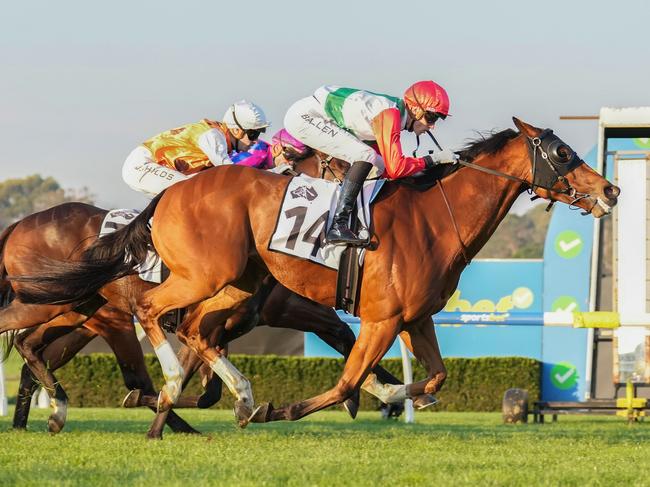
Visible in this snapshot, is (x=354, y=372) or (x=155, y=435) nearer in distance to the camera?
(x=354, y=372)

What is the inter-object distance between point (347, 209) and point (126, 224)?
5.73 ft

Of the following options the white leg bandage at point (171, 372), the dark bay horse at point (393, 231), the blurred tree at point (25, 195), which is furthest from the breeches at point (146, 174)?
the blurred tree at point (25, 195)

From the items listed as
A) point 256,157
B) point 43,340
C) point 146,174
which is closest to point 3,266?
point 43,340

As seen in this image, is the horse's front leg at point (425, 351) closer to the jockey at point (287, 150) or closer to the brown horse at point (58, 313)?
the jockey at point (287, 150)

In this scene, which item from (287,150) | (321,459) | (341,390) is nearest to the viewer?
(321,459)

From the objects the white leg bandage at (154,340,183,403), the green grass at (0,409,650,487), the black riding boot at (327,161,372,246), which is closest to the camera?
the green grass at (0,409,650,487)

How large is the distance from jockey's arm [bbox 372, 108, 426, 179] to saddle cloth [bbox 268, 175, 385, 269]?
22 cm

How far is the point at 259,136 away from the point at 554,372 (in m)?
8.29

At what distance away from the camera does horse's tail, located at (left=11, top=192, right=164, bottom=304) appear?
678 cm

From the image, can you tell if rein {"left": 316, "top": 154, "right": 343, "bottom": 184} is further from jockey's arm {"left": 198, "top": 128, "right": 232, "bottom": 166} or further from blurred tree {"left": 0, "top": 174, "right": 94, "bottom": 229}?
blurred tree {"left": 0, "top": 174, "right": 94, "bottom": 229}

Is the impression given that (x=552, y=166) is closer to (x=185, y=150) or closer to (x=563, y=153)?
(x=563, y=153)

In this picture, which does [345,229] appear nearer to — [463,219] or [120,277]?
[463,219]

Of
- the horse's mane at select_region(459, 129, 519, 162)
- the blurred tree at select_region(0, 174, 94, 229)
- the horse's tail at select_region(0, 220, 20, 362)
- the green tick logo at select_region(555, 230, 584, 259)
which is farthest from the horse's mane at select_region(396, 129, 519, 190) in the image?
the blurred tree at select_region(0, 174, 94, 229)

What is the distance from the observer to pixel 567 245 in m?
15.0
